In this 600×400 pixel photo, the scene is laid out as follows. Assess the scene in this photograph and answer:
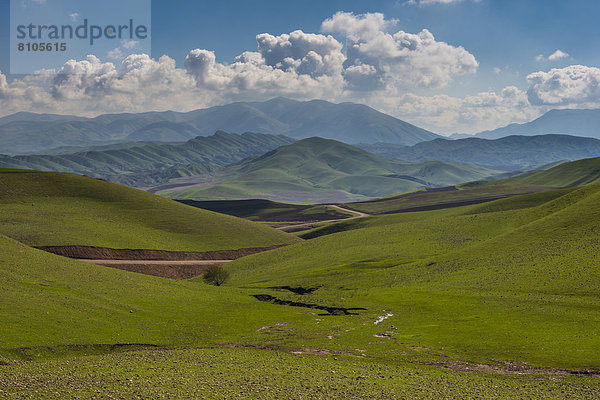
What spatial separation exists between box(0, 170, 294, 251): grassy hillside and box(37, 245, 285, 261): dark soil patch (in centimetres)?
234

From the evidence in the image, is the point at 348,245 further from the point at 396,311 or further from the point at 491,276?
the point at 396,311

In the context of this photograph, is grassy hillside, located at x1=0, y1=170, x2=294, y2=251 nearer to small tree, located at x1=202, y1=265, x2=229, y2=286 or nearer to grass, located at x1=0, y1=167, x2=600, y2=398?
small tree, located at x1=202, y1=265, x2=229, y2=286

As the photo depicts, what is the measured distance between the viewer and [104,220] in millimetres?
157125

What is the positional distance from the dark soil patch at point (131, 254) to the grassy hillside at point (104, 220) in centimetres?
234

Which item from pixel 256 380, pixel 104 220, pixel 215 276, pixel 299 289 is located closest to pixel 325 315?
pixel 299 289

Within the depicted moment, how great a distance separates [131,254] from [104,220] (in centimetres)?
2901

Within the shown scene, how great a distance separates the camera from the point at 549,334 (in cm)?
5281

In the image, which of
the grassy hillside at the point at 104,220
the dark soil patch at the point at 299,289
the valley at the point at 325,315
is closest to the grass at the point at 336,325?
the valley at the point at 325,315

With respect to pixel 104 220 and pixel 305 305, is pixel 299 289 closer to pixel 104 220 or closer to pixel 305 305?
pixel 305 305

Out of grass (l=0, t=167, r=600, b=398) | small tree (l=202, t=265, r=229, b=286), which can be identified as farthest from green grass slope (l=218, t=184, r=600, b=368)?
small tree (l=202, t=265, r=229, b=286)

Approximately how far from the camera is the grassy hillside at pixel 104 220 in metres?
139

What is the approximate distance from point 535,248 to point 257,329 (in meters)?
63.0

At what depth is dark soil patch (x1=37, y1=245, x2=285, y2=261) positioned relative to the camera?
129 meters

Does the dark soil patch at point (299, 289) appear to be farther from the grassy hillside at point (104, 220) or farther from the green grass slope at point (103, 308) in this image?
the grassy hillside at point (104, 220)
